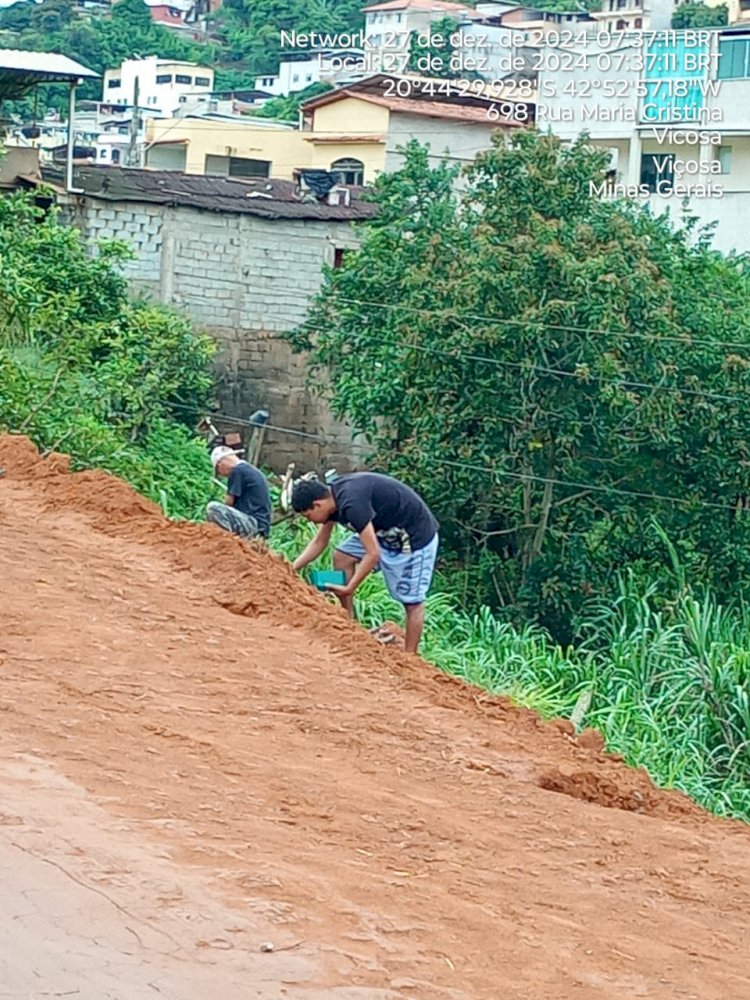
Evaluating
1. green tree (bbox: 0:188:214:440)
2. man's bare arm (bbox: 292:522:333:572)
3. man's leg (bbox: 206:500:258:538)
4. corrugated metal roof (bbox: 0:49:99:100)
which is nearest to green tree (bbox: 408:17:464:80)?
corrugated metal roof (bbox: 0:49:99:100)

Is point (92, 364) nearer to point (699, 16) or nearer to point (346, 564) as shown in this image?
point (346, 564)

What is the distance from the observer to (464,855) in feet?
18.8

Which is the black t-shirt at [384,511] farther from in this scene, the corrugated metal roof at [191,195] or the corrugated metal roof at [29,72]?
the corrugated metal roof at [29,72]

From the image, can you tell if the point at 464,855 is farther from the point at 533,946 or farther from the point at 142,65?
the point at 142,65

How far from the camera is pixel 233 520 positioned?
11250 millimetres

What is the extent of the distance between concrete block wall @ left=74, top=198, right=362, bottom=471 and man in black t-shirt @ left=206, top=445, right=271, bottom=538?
13601 millimetres

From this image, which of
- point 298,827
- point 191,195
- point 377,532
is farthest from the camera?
point 191,195

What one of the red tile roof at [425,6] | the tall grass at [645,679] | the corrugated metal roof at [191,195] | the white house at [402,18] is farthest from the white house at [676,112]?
the red tile roof at [425,6]

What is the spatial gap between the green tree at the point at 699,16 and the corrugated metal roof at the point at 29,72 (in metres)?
34.3

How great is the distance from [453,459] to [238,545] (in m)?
9.30

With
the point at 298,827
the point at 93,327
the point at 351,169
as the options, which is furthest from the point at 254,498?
the point at 351,169

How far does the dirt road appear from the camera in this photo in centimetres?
448

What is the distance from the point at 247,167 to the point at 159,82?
19292mm

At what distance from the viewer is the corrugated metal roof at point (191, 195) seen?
25438mm
